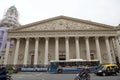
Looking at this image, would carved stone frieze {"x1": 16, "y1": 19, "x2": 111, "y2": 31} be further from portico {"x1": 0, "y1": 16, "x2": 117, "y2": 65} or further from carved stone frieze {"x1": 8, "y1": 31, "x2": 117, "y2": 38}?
carved stone frieze {"x1": 8, "y1": 31, "x2": 117, "y2": 38}

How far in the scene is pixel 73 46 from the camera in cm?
3312

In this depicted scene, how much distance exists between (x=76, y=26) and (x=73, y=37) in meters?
2.79

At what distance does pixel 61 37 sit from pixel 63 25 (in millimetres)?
3044

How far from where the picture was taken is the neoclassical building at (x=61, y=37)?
2980cm

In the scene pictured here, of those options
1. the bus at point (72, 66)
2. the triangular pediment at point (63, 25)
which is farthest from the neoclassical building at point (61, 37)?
the bus at point (72, 66)

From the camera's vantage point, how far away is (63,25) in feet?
104

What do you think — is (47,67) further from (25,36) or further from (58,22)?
(58,22)

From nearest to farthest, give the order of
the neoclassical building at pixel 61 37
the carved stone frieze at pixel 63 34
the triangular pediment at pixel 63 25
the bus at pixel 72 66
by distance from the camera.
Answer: the bus at pixel 72 66
the neoclassical building at pixel 61 37
the carved stone frieze at pixel 63 34
the triangular pediment at pixel 63 25

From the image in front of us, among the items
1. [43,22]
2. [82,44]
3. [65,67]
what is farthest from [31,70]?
[82,44]

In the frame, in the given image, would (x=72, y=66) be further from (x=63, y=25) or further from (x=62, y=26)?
(x=63, y=25)

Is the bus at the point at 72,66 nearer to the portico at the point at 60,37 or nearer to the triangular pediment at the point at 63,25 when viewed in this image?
the portico at the point at 60,37

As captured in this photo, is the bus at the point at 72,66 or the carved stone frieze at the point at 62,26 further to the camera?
the carved stone frieze at the point at 62,26

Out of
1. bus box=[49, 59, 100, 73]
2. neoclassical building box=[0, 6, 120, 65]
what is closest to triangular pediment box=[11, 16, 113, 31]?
neoclassical building box=[0, 6, 120, 65]

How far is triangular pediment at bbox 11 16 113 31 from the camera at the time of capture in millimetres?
30955
